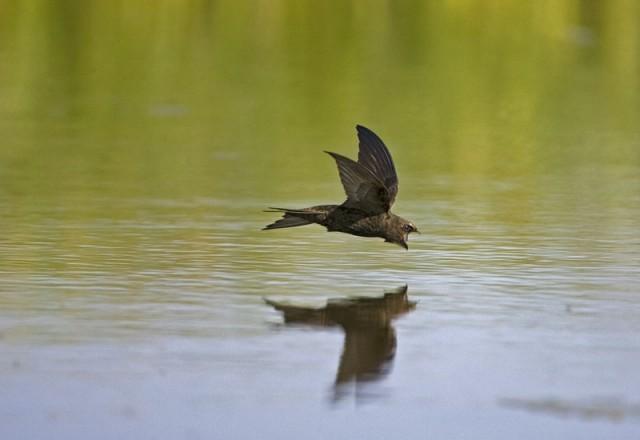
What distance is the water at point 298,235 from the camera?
6.03 meters

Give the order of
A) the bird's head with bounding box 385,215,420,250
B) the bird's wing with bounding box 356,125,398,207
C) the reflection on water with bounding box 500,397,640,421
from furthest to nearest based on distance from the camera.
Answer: the bird's wing with bounding box 356,125,398,207
the bird's head with bounding box 385,215,420,250
the reflection on water with bounding box 500,397,640,421

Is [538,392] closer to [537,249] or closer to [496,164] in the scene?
[537,249]

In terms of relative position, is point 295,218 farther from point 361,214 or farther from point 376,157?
point 376,157

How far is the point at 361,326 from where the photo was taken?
749 centimetres

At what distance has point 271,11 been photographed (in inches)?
1006

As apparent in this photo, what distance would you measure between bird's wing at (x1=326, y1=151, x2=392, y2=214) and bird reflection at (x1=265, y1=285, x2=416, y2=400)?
0.65 meters

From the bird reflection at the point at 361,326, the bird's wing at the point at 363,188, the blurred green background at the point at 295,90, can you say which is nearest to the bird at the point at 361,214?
the bird's wing at the point at 363,188

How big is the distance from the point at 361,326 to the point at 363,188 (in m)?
1.69

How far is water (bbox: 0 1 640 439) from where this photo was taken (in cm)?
603

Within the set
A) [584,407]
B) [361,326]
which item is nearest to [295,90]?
[361,326]

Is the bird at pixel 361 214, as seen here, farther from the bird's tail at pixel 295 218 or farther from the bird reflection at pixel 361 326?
the bird reflection at pixel 361 326

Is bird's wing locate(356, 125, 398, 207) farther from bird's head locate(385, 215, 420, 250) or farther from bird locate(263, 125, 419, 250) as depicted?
bird's head locate(385, 215, 420, 250)

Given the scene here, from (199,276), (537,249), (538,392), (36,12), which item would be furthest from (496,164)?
(36,12)

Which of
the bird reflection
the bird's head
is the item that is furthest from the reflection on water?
the bird's head
